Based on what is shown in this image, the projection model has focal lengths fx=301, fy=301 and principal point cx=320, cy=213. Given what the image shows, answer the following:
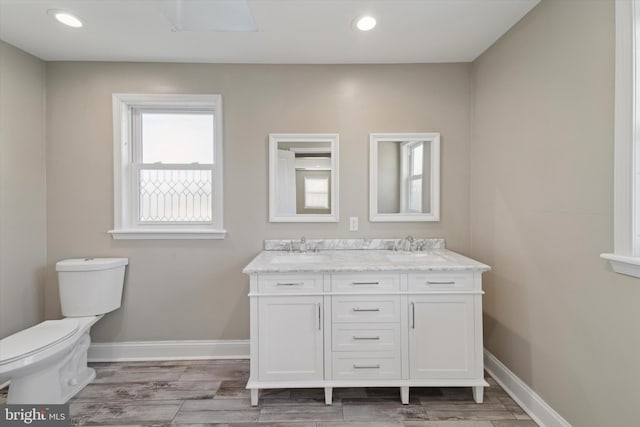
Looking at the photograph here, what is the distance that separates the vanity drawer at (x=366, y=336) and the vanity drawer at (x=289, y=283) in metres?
0.28

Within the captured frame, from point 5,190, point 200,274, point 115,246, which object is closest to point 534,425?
point 200,274

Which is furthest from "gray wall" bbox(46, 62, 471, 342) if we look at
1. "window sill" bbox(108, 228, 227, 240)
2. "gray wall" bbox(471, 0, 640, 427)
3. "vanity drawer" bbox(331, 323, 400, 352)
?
"vanity drawer" bbox(331, 323, 400, 352)

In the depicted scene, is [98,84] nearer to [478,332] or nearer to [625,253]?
[478,332]

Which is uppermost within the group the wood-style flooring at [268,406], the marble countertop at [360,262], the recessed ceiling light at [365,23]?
the recessed ceiling light at [365,23]

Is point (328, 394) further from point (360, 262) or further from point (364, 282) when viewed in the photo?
point (360, 262)

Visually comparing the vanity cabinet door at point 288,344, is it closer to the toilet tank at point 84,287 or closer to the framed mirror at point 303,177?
the framed mirror at point 303,177

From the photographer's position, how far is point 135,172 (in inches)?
99.4

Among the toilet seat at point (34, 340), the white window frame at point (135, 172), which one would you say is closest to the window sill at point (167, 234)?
the white window frame at point (135, 172)

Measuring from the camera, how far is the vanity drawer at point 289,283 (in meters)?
1.85

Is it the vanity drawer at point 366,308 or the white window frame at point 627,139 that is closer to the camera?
the white window frame at point 627,139

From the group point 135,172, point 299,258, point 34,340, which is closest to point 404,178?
point 299,258

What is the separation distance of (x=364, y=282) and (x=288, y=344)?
0.60 metres

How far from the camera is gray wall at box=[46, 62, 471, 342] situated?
244 centimetres

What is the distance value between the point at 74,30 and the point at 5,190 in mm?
1215
